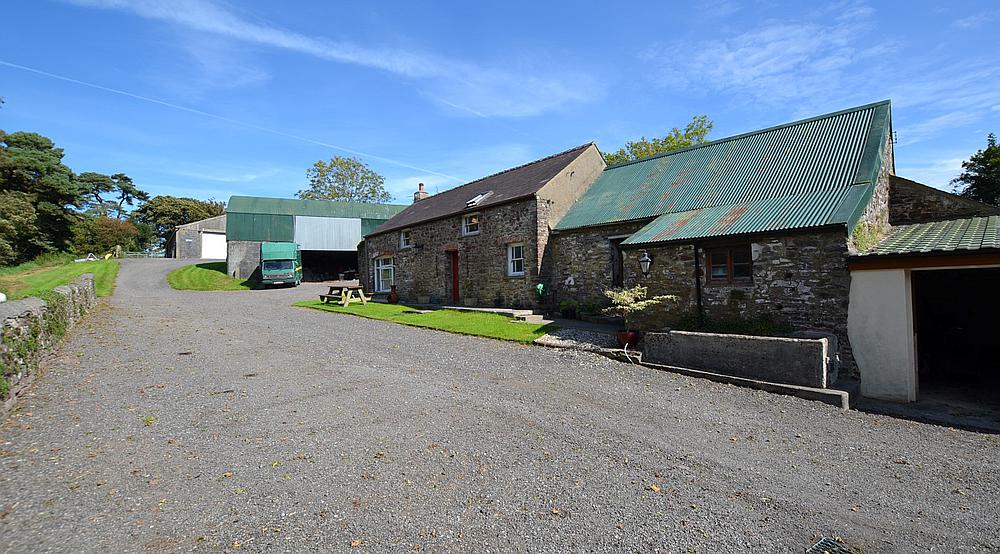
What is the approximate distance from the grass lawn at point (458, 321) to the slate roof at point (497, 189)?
4.86 m

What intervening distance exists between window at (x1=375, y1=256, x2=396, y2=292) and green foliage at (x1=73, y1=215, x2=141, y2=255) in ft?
105

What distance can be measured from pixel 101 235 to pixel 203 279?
25.2m

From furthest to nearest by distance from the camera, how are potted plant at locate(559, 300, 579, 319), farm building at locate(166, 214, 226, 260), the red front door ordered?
1. farm building at locate(166, 214, 226, 260)
2. the red front door
3. potted plant at locate(559, 300, 579, 319)

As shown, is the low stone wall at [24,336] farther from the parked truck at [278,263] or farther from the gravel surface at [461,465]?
the parked truck at [278,263]

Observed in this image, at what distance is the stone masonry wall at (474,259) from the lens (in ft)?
57.9

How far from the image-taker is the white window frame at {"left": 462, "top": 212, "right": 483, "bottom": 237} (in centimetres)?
1972

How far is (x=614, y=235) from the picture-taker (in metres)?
15.5

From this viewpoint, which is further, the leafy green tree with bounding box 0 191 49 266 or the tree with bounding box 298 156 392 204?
the tree with bounding box 298 156 392 204

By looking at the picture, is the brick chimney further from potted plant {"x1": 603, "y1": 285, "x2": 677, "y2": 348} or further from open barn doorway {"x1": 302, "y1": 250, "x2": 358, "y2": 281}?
potted plant {"x1": 603, "y1": 285, "x2": 677, "y2": 348}

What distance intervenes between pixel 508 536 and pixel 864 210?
10.6 meters

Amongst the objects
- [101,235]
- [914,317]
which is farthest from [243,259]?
[914,317]

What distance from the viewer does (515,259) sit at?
60.3 ft

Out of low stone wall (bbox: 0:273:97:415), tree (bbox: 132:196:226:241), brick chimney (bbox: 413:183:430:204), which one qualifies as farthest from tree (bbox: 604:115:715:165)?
tree (bbox: 132:196:226:241)

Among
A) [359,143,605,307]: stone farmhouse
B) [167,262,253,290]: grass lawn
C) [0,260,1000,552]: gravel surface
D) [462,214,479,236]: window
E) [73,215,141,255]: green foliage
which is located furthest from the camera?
[73,215,141,255]: green foliage
